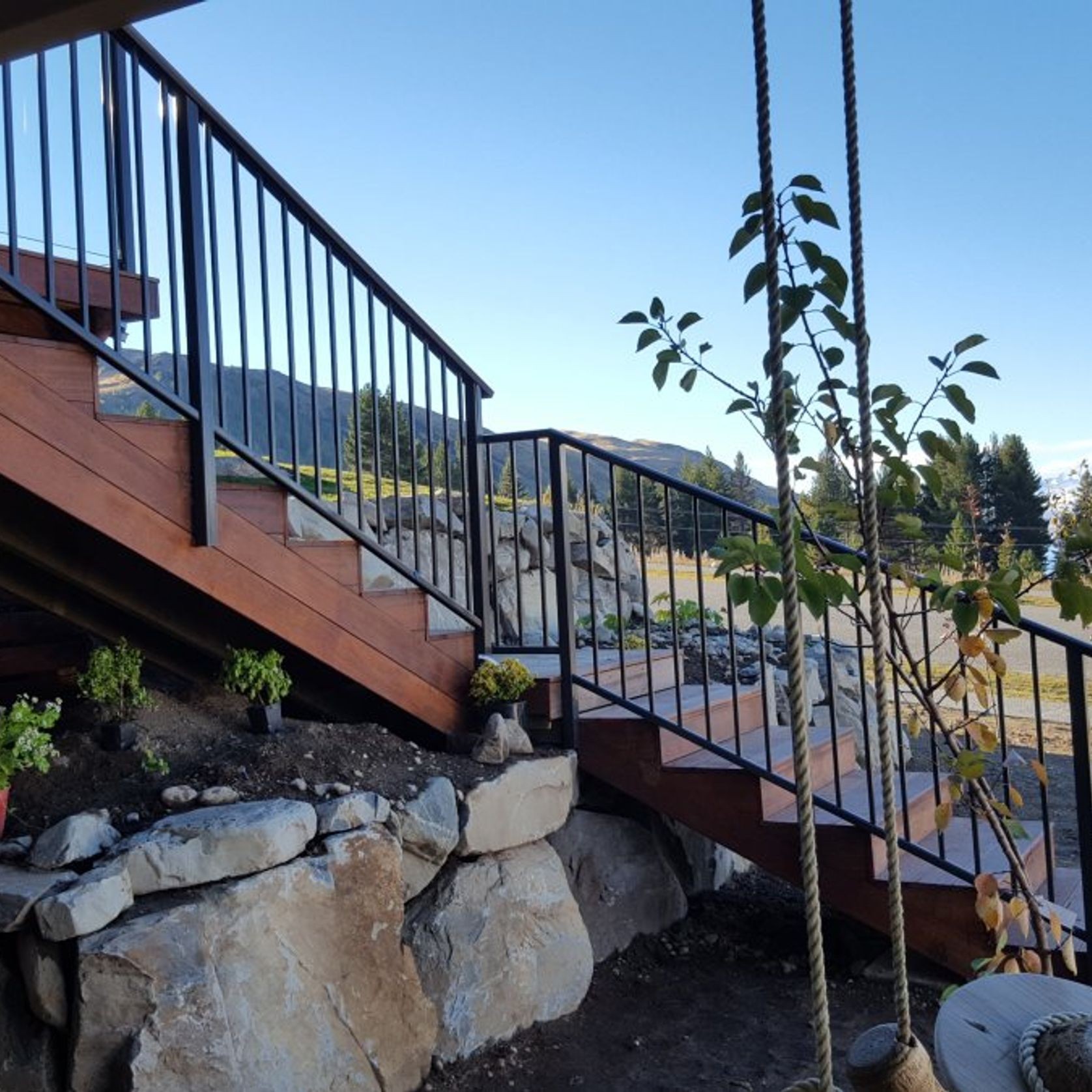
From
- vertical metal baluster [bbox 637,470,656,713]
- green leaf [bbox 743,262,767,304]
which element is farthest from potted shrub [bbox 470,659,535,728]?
green leaf [bbox 743,262,767,304]

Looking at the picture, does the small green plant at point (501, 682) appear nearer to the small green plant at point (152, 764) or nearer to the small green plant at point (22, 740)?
the small green plant at point (152, 764)

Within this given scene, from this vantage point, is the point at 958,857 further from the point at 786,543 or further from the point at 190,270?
the point at 190,270

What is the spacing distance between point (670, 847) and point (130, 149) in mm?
3168

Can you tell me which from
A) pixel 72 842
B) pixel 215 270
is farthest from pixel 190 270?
pixel 72 842

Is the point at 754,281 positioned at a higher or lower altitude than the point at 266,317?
lower

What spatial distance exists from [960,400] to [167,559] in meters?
2.07

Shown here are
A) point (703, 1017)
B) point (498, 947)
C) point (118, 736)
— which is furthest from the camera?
point (703, 1017)

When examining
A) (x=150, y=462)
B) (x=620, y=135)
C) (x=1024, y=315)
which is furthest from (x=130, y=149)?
(x=1024, y=315)

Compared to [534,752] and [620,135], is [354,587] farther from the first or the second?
[620,135]

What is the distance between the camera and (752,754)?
11.0ft

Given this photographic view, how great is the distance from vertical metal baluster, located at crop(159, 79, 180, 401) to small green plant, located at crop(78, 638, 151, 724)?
86 centimetres

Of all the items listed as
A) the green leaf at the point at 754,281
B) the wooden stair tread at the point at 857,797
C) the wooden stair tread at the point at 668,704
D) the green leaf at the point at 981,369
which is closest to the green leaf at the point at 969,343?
the green leaf at the point at 981,369

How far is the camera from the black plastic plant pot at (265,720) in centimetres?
304

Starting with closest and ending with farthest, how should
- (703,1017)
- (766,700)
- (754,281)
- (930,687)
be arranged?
(754,281) < (930,687) < (703,1017) < (766,700)
